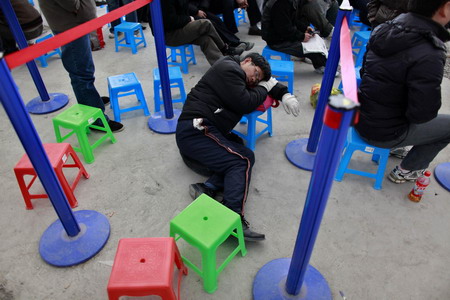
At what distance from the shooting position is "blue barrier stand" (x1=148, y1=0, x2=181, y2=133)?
→ 8.22 feet

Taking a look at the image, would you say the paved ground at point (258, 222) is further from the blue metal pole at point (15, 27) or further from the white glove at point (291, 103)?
the blue metal pole at point (15, 27)

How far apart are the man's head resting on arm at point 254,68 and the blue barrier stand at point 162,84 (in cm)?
74

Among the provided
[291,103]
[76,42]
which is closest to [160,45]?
[76,42]

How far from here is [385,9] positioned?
3.25m

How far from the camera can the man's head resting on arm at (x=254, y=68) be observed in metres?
2.57

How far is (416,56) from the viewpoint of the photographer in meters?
1.74

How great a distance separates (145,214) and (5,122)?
7.26 feet

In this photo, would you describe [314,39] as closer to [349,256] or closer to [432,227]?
[432,227]

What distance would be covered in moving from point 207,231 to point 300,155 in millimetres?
1381

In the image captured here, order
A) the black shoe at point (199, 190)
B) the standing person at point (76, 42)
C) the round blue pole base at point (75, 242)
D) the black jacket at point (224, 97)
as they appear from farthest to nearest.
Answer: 1. the standing person at point (76, 42)
2. the black jacket at point (224, 97)
3. the black shoe at point (199, 190)
4. the round blue pole base at point (75, 242)

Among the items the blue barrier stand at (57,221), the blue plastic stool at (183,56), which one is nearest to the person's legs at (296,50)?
the blue plastic stool at (183,56)

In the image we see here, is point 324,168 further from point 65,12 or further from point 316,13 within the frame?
point 316,13

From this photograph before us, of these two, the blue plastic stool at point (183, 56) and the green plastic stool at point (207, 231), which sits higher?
the green plastic stool at point (207, 231)

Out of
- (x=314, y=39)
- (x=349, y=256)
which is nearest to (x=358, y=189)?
(x=349, y=256)
